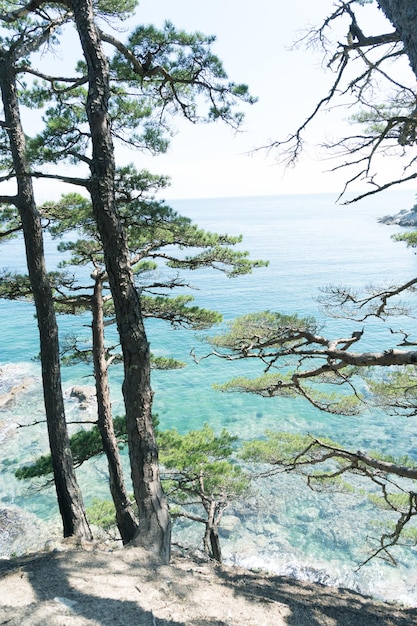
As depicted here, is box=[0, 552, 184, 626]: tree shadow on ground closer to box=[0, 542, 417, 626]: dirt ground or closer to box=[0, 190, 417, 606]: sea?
box=[0, 542, 417, 626]: dirt ground

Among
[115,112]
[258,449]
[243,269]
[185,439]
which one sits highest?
[115,112]

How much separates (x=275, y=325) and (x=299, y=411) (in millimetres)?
9381

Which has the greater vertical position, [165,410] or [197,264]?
[197,264]

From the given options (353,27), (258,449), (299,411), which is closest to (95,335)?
(258,449)

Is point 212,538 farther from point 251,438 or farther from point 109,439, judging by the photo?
point 251,438

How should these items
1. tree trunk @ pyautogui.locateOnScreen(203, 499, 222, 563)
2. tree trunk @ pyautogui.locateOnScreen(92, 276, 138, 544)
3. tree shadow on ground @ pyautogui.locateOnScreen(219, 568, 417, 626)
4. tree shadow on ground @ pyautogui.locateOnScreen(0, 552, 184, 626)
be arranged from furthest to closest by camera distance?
tree trunk @ pyautogui.locateOnScreen(203, 499, 222, 563) → tree trunk @ pyautogui.locateOnScreen(92, 276, 138, 544) → tree shadow on ground @ pyautogui.locateOnScreen(219, 568, 417, 626) → tree shadow on ground @ pyautogui.locateOnScreen(0, 552, 184, 626)

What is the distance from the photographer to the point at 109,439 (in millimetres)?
6305

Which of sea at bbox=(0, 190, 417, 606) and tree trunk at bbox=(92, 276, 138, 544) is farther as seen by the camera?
sea at bbox=(0, 190, 417, 606)

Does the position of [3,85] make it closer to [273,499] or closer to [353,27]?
[353,27]

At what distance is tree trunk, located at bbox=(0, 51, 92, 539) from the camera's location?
5.22m

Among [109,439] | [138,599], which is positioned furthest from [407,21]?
[109,439]

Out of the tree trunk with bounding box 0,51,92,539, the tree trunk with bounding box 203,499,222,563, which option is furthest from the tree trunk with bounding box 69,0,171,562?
the tree trunk with bounding box 203,499,222,563

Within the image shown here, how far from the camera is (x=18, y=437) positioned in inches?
551

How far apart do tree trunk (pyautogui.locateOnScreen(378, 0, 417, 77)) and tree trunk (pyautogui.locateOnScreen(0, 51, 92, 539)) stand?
4297 mm
